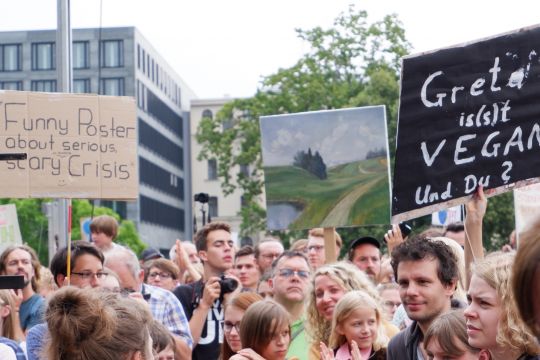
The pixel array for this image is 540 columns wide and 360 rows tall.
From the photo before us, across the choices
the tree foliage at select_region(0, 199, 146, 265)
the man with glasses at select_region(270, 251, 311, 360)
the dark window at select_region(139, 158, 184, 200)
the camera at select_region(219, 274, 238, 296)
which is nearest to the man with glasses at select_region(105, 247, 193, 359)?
the camera at select_region(219, 274, 238, 296)

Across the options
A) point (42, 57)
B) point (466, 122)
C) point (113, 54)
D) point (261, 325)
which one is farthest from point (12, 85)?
point (466, 122)

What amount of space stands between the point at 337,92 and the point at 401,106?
37.1 metres

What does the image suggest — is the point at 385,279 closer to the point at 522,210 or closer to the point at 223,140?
the point at 522,210

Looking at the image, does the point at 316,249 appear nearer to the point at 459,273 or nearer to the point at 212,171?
the point at 459,273

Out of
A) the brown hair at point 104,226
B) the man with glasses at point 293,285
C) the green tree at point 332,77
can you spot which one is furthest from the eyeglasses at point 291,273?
the green tree at point 332,77

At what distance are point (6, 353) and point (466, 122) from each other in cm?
257

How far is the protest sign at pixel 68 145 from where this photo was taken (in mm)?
7578

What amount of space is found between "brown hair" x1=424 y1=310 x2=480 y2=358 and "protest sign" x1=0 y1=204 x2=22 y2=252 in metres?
9.20

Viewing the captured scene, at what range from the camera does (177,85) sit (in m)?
105

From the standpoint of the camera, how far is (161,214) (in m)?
94.9

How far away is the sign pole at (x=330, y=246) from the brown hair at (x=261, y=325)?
169 centimetres

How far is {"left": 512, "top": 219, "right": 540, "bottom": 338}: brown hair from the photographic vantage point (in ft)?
6.93

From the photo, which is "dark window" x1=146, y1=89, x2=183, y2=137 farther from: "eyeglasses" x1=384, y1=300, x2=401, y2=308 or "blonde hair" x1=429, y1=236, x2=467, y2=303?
"blonde hair" x1=429, y1=236, x2=467, y2=303

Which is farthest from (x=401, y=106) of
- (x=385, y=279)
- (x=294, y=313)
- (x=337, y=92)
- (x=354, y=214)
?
(x=337, y=92)
